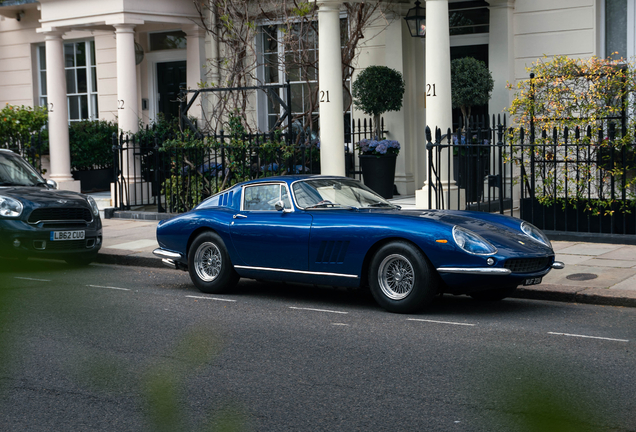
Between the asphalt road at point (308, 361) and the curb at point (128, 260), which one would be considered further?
the curb at point (128, 260)

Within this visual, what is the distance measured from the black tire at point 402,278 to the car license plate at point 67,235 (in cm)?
486

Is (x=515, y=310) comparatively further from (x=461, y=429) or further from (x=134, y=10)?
(x=134, y=10)

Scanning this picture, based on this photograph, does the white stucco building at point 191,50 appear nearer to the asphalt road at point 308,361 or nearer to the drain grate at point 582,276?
the drain grate at point 582,276

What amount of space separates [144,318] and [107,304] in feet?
2.93

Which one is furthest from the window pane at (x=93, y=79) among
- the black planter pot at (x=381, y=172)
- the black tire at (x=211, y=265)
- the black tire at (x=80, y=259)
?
the black tire at (x=211, y=265)

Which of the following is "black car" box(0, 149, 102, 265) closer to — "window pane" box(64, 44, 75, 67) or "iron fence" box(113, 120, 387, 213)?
"iron fence" box(113, 120, 387, 213)

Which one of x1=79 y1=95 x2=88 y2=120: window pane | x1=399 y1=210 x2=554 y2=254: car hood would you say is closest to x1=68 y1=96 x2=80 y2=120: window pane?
x1=79 y1=95 x2=88 y2=120: window pane

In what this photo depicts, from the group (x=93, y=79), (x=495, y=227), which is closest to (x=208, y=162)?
(x=93, y=79)

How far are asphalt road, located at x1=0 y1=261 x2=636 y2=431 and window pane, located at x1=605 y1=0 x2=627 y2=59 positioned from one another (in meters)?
7.63

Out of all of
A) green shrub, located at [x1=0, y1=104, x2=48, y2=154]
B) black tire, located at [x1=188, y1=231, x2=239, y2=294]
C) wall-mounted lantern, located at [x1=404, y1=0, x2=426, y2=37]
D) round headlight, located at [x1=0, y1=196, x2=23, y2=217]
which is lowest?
black tire, located at [x1=188, y1=231, x2=239, y2=294]

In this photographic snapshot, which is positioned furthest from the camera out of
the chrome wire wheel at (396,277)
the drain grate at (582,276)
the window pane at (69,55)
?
the window pane at (69,55)

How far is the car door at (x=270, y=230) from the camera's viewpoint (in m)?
7.61

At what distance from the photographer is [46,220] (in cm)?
1009

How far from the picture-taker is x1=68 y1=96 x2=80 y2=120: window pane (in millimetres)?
20562
